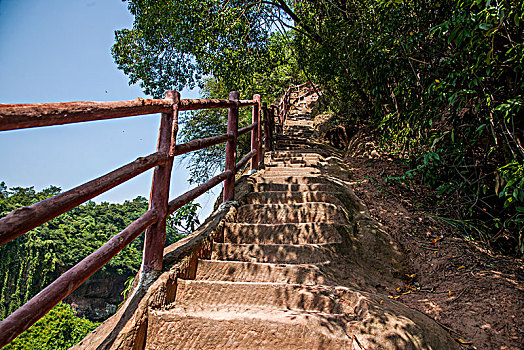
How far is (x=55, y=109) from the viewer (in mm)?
1294

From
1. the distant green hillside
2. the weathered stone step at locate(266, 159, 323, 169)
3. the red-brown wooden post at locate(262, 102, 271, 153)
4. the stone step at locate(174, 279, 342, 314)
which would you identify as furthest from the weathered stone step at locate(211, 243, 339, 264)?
the distant green hillside

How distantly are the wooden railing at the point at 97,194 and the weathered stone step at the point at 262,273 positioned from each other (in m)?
0.48

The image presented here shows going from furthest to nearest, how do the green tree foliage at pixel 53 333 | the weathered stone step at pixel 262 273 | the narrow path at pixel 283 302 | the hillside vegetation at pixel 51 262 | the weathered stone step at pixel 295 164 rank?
1. the hillside vegetation at pixel 51 262
2. the green tree foliage at pixel 53 333
3. the weathered stone step at pixel 295 164
4. the weathered stone step at pixel 262 273
5. the narrow path at pixel 283 302

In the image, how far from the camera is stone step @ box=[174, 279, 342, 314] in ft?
6.87

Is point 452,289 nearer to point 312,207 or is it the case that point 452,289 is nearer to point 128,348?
point 312,207

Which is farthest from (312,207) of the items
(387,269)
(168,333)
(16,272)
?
(16,272)

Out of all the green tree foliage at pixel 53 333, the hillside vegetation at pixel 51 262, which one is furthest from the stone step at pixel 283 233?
the green tree foliage at pixel 53 333

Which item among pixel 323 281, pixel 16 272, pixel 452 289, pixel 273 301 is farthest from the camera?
pixel 16 272

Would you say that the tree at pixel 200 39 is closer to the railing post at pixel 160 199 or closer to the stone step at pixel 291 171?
the stone step at pixel 291 171

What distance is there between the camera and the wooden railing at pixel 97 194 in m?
1.13

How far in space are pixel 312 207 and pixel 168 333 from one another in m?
2.11

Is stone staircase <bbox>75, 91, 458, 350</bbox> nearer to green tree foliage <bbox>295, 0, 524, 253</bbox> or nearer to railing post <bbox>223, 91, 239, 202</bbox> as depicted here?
railing post <bbox>223, 91, 239, 202</bbox>

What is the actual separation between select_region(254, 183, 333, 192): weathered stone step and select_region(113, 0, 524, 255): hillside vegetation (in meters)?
1.33

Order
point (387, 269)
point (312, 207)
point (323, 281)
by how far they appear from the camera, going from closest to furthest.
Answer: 1. point (323, 281)
2. point (387, 269)
3. point (312, 207)
